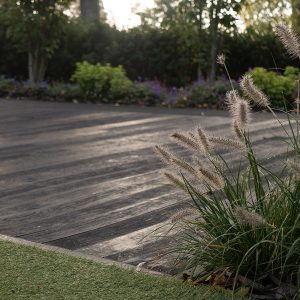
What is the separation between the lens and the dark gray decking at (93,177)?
488 centimetres

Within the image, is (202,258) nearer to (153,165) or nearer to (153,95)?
(153,165)

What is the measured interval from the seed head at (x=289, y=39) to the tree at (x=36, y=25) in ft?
44.4

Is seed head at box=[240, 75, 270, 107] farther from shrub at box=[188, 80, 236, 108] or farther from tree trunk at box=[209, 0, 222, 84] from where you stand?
tree trunk at box=[209, 0, 222, 84]

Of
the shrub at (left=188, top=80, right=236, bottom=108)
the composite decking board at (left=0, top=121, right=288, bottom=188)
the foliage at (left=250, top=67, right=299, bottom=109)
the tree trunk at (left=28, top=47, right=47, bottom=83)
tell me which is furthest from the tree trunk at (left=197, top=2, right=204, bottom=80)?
the composite decking board at (left=0, top=121, right=288, bottom=188)

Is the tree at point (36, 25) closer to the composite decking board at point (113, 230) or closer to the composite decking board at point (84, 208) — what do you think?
the composite decking board at point (84, 208)

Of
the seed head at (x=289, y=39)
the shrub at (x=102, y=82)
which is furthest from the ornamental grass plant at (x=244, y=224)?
the shrub at (x=102, y=82)

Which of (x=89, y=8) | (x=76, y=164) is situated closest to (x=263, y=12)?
(x=89, y=8)

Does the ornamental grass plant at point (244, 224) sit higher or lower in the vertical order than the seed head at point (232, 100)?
lower

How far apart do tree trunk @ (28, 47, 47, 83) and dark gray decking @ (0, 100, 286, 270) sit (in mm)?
4673

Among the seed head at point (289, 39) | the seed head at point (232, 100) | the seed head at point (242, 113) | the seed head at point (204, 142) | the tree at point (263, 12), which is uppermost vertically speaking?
the tree at point (263, 12)

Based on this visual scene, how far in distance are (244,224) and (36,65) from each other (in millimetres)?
14544

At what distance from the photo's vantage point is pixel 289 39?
135 inches

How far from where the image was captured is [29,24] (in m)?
16.5

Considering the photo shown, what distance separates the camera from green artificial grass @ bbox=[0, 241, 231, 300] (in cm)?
360
